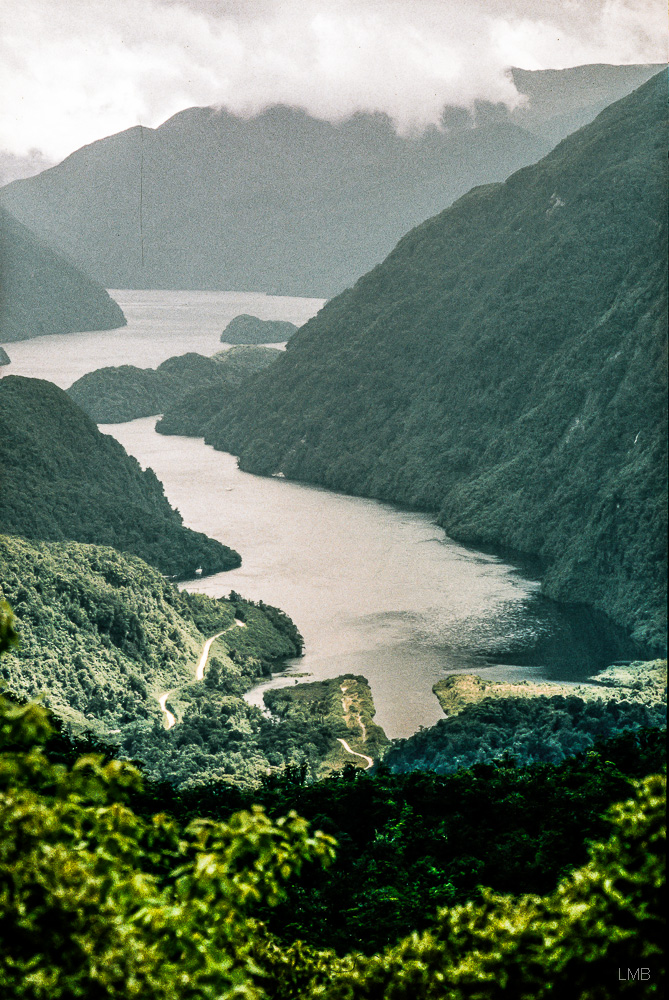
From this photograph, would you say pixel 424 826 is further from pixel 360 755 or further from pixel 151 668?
pixel 151 668

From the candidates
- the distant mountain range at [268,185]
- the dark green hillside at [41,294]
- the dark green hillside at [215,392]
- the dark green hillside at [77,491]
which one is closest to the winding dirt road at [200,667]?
the dark green hillside at [77,491]

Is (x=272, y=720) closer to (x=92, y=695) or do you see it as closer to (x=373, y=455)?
(x=92, y=695)

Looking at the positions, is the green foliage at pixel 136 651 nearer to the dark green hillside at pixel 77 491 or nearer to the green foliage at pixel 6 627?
the dark green hillside at pixel 77 491

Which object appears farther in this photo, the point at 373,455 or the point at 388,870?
the point at 373,455

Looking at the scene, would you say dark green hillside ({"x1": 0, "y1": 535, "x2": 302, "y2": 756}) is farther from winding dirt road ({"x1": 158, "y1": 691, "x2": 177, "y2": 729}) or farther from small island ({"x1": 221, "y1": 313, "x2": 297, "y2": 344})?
small island ({"x1": 221, "y1": 313, "x2": 297, "y2": 344})

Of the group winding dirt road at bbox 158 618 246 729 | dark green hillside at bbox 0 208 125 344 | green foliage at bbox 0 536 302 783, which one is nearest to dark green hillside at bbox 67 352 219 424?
dark green hillside at bbox 0 208 125 344

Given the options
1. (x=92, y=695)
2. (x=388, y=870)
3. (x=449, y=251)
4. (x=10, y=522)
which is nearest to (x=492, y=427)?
(x=449, y=251)
